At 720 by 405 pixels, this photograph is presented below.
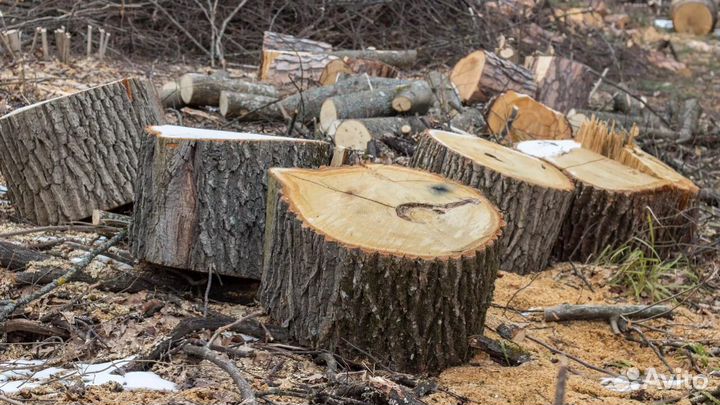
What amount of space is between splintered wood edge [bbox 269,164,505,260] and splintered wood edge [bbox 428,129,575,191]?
984 mm

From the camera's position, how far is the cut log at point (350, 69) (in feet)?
26.7

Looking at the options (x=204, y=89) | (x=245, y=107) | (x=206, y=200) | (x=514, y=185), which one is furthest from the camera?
(x=204, y=89)

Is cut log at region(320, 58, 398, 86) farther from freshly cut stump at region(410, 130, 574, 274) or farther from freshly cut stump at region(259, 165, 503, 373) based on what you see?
freshly cut stump at region(259, 165, 503, 373)

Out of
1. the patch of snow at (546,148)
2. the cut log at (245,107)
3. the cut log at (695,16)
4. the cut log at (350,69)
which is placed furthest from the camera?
the cut log at (695,16)

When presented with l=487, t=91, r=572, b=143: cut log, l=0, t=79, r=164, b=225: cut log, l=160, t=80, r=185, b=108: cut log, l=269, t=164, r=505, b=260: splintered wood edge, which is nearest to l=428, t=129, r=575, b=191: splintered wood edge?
l=269, t=164, r=505, b=260: splintered wood edge

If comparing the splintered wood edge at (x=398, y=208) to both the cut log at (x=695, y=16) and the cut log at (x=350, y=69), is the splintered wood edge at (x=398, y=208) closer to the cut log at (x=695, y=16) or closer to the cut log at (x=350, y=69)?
the cut log at (x=350, y=69)

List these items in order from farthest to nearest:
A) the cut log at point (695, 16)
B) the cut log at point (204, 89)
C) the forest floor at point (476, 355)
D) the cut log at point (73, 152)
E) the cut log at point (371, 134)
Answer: the cut log at point (695, 16) < the cut log at point (204, 89) < the cut log at point (371, 134) < the cut log at point (73, 152) < the forest floor at point (476, 355)

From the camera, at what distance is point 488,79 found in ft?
26.9

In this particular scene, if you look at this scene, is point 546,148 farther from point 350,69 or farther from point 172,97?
point 172,97

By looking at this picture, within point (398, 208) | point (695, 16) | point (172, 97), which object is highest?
point (695, 16)

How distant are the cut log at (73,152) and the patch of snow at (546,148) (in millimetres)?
2333

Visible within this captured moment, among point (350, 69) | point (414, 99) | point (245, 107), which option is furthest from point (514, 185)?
point (350, 69)

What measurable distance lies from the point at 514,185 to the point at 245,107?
3.16 meters

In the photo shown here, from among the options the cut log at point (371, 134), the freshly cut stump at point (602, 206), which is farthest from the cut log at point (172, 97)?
the freshly cut stump at point (602, 206)
